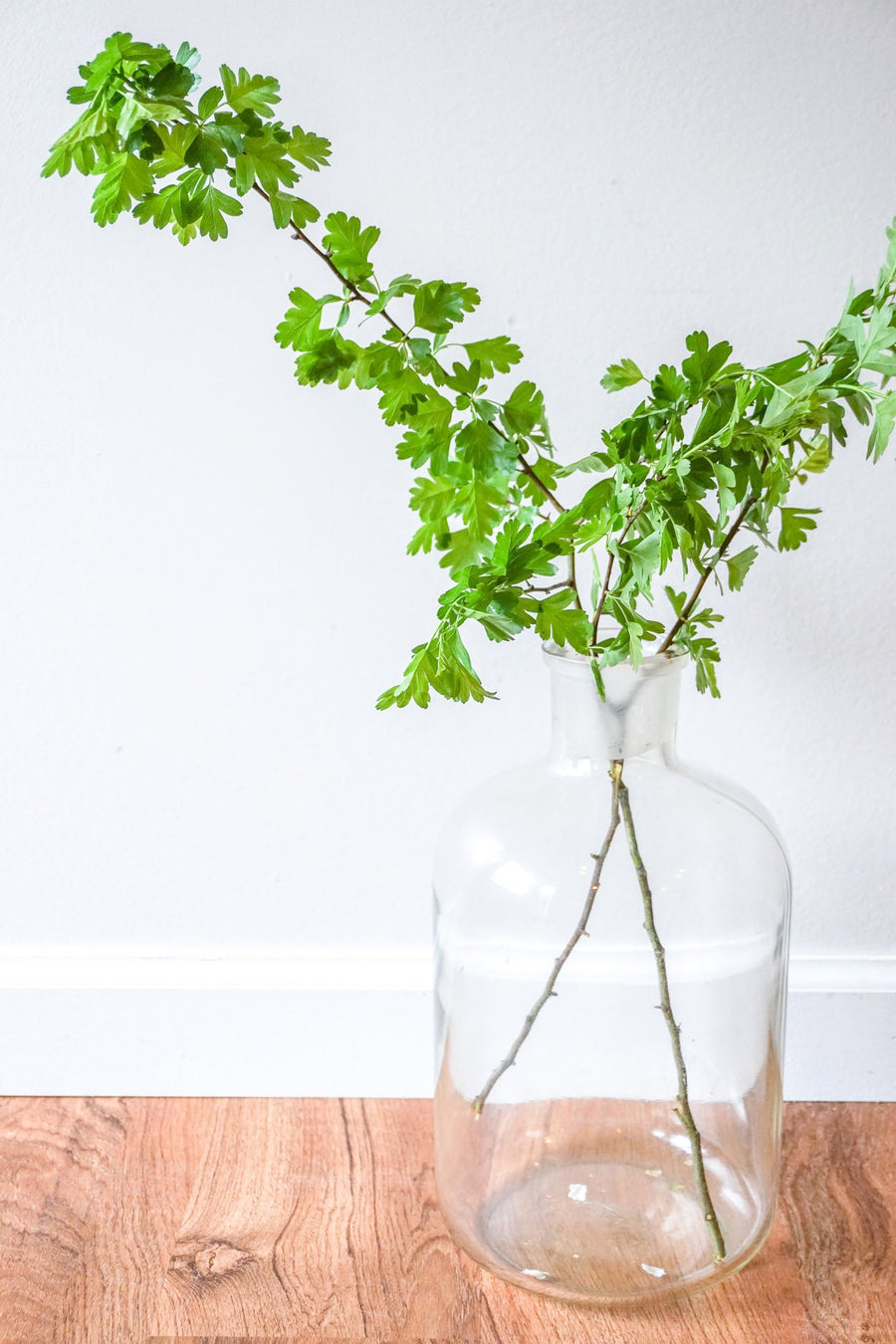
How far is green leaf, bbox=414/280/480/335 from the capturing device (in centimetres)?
69

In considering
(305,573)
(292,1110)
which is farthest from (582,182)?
(292,1110)

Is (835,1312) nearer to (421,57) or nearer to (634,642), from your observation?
(634,642)

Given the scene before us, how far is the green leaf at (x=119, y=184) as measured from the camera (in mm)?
625

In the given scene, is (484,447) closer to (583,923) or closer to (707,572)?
(707,572)

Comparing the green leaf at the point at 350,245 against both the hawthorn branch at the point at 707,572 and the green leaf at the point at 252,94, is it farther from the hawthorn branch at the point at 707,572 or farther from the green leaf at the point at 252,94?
the hawthorn branch at the point at 707,572

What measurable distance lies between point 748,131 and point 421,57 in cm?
25

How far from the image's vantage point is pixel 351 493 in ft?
3.28

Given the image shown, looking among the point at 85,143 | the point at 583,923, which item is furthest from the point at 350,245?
the point at 583,923

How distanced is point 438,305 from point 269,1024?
677 mm

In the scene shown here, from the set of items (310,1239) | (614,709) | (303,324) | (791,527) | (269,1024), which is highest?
(303,324)

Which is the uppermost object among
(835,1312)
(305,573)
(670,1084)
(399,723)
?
(305,573)

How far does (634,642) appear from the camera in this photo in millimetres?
684

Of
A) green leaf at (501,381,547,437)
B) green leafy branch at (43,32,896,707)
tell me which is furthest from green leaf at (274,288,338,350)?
green leaf at (501,381,547,437)

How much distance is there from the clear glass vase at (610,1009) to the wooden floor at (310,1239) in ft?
0.12
